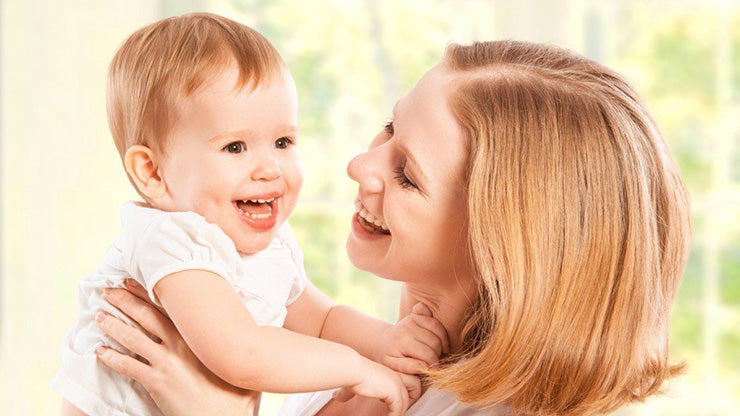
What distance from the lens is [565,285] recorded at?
4.62ft

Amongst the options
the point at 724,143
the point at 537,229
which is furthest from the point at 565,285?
the point at 724,143

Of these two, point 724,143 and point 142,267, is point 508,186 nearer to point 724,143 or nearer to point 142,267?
point 142,267

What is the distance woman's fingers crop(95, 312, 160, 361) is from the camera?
1.47 m

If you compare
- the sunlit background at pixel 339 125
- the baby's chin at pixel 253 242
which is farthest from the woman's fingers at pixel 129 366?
the sunlit background at pixel 339 125

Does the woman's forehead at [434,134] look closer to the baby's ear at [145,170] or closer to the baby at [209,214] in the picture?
the baby at [209,214]

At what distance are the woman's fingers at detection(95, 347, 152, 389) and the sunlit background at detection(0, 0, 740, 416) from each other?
75.3 inches

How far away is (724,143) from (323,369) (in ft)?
8.44

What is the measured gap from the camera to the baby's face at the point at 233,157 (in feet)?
4.71

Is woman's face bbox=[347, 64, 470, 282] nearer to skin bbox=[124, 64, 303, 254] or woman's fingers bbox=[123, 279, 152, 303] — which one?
skin bbox=[124, 64, 303, 254]

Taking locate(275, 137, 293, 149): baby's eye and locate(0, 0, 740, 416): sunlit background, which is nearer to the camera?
locate(275, 137, 293, 149): baby's eye

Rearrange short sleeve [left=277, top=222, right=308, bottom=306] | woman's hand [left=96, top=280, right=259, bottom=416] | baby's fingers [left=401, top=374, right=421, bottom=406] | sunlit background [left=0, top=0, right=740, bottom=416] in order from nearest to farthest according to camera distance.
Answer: woman's hand [left=96, top=280, right=259, bottom=416], baby's fingers [left=401, top=374, right=421, bottom=406], short sleeve [left=277, top=222, right=308, bottom=306], sunlit background [left=0, top=0, right=740, bottom=416]

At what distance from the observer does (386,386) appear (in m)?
1.48

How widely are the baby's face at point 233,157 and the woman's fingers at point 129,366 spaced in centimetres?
25

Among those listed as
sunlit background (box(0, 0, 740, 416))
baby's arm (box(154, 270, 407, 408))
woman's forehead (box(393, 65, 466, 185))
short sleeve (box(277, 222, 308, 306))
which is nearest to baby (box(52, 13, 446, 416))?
baby's arm (box(154, 270, 407, 408))
